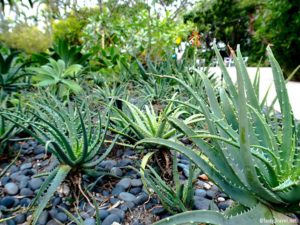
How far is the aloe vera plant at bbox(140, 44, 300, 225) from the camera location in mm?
798

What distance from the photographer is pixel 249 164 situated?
30.8 inches

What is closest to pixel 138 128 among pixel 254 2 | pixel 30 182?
pixel 30 182

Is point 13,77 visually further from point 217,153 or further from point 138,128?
point 217,153

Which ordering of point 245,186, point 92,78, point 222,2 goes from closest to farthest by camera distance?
point 245,186
point 92,78
point 222,2

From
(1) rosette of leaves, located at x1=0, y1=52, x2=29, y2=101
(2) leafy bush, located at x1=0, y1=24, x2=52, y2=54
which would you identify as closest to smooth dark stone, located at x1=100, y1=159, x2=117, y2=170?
(1) rosette of leaves, located at x1=0, y1=52, x2=29, y2=101

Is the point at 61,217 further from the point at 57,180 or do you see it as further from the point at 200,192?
the point at 200,192

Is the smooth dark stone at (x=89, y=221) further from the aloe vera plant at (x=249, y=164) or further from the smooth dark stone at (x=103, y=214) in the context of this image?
the aloe vera plant at (x=249, y=164)

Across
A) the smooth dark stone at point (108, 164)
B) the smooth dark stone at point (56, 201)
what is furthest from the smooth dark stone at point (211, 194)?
the smooth dark stone at point (56, 201)

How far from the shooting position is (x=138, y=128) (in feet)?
5.22

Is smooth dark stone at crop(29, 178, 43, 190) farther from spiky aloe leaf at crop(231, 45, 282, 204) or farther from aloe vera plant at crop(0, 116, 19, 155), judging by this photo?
spiky aloe leaf at crop(231, 45, 282, 204)

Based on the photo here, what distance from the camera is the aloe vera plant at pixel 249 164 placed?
31.4 inches

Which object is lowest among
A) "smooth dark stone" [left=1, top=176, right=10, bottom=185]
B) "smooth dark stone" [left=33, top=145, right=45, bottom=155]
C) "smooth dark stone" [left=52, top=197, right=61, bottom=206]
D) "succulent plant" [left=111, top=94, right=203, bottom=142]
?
"smooth dark stone" [left=52, top=197, right=61, bottom=206]

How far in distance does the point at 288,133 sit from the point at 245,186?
21 cm

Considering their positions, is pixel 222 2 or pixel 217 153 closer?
pixel 217 153
